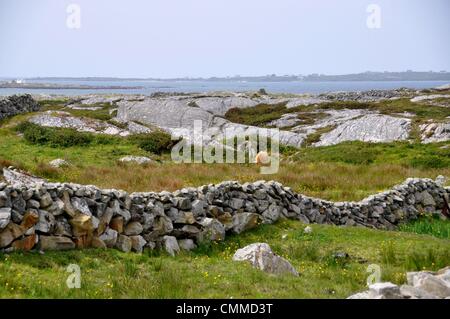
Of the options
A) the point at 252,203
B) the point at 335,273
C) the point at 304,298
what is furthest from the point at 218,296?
the point at 252,203

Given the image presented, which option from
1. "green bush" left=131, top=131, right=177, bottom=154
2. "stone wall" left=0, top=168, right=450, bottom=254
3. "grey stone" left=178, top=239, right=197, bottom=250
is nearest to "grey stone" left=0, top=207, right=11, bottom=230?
"stone wall" left=0, top=168, right=450, bottom=254

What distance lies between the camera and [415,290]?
335 inches

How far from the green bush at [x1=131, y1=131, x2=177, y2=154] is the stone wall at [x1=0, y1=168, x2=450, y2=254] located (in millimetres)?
21335

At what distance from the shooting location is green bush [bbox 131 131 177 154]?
3853cm

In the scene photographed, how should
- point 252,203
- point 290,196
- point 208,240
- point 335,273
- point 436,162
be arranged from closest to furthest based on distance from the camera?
point 335,273
point 208,240
point 252,203
point 290,196
point 436,162

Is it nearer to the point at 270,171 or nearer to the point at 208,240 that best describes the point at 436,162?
the point at 270,171

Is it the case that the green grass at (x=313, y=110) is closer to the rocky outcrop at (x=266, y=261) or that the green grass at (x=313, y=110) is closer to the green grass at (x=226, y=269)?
the green grass at (x=226, y=269)

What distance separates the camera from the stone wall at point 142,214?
11648 mm

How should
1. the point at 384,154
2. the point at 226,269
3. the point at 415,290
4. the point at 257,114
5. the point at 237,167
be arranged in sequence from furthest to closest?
the point at 257,114
the point at 384,154
the point at 237,167
the point at 226,269
the point at 415,290

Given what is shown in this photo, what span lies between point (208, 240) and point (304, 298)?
5342 mm

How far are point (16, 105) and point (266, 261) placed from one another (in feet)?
148

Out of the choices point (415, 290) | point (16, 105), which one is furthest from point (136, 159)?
point (415, 290)

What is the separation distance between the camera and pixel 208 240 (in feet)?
47.2

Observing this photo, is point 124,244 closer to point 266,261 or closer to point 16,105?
point 266,261
